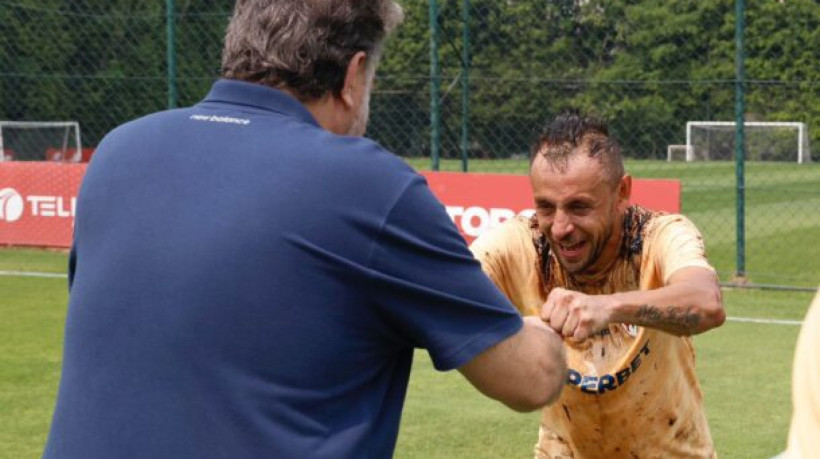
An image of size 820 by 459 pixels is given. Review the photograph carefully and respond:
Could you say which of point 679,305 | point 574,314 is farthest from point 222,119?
point 679,305

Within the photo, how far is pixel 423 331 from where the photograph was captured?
2781 mm

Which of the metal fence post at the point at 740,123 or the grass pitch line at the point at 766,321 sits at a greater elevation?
the metal fence post at the point at 740,123

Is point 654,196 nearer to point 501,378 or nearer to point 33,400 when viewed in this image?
point 33,400

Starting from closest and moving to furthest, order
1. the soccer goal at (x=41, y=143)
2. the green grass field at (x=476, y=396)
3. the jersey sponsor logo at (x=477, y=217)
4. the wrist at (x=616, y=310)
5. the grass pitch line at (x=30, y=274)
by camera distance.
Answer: the wrist at (x=616, y=310), the green grass field at (x=476, y=396), the jersey sponsor logo at (x=477, y=217), the grass pitch line at (x=30, y=274), the soccer goal at (x=41, y=143)

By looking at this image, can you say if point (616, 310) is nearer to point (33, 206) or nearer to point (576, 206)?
point (576, 206)

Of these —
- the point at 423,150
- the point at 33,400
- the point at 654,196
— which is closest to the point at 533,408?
the point at 33,400

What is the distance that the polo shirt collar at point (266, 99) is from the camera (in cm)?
285

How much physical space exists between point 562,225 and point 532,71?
14.0m

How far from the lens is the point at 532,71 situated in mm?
18172

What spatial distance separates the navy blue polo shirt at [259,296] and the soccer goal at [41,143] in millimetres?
28815

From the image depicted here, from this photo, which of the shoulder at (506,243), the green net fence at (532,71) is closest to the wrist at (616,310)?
the shoulder at (506,243)

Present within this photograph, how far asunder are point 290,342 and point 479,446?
549 cm

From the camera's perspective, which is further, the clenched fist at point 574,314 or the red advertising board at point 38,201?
the red advertising board at point 38,201

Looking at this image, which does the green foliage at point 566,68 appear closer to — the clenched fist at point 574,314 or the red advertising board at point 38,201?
the red advertising board at point 38,201
